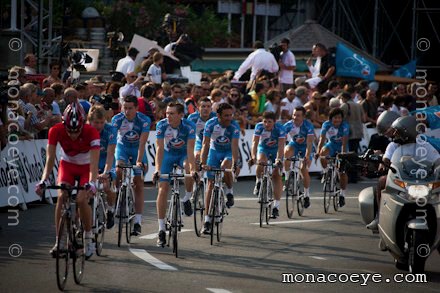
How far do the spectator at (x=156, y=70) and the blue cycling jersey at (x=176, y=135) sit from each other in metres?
8.18

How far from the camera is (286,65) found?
29.3m

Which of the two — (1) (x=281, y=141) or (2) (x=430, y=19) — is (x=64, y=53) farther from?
(2) (x=430, y=19)

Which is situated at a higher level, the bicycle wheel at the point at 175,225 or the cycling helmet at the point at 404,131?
the cycling helmet at the point at 404,131

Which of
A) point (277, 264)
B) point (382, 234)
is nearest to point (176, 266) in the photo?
point (277, 264)

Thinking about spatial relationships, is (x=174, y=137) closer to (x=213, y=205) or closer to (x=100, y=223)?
(x=213, y=205)

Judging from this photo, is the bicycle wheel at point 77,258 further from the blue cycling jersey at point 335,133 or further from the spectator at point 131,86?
the spectator at point 131,86

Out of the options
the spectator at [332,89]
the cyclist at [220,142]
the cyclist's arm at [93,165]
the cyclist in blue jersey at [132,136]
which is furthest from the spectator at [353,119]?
the cyclist's arm at [93,165]

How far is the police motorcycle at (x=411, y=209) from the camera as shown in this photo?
44.1 feet

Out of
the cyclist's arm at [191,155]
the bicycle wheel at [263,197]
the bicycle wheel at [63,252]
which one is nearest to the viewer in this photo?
the bicycle wheel at [63,252]

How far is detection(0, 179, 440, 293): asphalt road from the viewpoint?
1292cm

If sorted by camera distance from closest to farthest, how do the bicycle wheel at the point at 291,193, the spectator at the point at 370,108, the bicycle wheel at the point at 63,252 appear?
the bicycle wheel at the point at 63,252
the bicycle wheel at the point at 291,193
the spectator at the point at 370,108

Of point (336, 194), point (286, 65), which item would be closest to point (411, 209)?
point (336, 194)

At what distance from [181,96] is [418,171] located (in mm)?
10715

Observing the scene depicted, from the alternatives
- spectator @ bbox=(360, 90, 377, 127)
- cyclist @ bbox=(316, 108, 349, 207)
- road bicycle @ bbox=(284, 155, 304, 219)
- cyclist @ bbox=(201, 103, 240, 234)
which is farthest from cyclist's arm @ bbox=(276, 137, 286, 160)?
spectator @ bbox=(360, 90, 377, 127)
